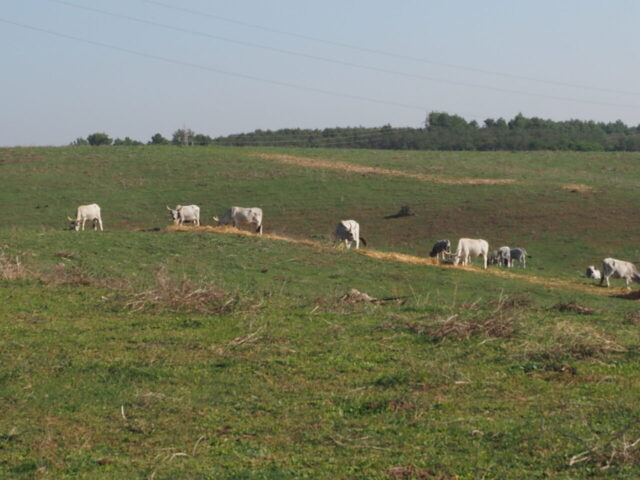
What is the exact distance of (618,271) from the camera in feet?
112

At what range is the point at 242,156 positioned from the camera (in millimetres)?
70000

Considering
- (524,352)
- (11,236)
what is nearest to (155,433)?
(524,352)

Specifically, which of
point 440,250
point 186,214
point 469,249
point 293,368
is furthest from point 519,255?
point 293,368

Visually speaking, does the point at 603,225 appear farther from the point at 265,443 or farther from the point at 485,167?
the point at 265,443

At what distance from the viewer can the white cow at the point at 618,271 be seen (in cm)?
3328

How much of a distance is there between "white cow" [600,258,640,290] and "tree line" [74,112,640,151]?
6418 centimetres

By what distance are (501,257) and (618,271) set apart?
6.50 m

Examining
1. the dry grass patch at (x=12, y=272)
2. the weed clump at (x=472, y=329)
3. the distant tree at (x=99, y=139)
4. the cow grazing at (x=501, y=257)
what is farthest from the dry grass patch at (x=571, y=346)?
the distant tree at (x=99, y=139)

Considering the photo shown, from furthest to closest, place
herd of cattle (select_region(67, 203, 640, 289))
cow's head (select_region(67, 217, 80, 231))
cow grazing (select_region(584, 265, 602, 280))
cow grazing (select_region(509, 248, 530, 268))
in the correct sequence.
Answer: cow grazing (select_region(509, 248, 530, 268)), cow's head (select_region(67, 217, 80, 231)), cow grazing (select_region(584, 265, 602, 280)), herd of cattle (select_region(67, 203, 640, 289))

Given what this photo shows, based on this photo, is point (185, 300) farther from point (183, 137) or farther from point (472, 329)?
point (183, 137)

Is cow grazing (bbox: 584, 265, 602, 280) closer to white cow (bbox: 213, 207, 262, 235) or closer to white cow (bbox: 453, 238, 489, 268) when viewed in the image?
white cow (bbox: 453, 238, 489, 268)

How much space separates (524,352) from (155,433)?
5.09 m

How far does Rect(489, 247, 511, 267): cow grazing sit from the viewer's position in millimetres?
39438

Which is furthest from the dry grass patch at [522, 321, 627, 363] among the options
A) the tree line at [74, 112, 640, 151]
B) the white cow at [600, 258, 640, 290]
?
the tree line at [74, 112, 640, 151]
